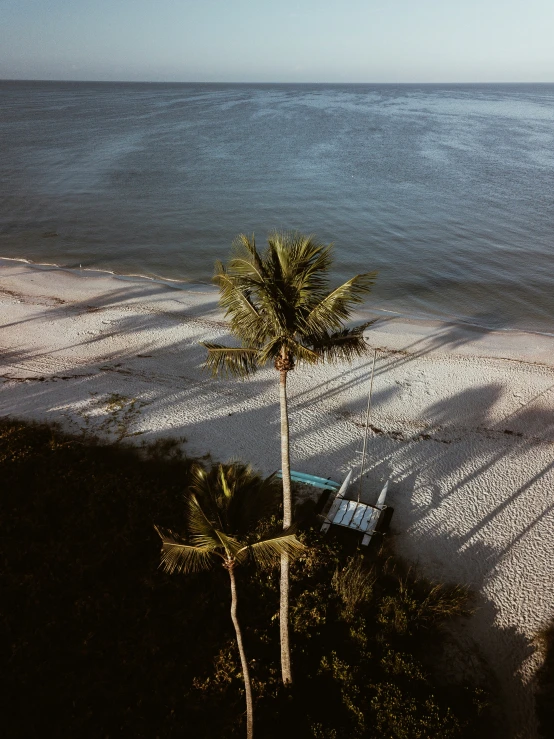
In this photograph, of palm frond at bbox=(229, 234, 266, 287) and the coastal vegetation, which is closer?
palm frond at bbox=(229, 234, 266, 287)

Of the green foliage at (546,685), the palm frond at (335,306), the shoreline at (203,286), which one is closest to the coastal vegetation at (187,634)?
the green foliage at (546,685)

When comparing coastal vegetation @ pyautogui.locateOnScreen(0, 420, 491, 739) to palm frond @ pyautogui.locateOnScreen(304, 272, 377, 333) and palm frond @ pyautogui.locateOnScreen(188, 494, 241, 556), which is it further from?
palm frond @ pyautogui.locateOnScreen(304, 272, 377, 333)

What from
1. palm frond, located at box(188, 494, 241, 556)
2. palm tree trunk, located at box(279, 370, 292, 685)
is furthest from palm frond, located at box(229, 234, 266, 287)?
palm frond, located at box(188, 494, 241, 556)

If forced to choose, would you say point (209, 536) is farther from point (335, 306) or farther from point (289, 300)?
point (335, 306)

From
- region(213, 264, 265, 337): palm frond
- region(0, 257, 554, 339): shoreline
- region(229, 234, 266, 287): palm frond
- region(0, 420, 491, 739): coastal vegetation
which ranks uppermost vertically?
region(229, 234, 266, 287): palm frond

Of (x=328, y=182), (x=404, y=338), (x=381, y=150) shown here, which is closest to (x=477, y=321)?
(x=404, y=338)

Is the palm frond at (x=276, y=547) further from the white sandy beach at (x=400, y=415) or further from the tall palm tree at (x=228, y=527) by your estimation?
the white sandy beach at (x=400, y=415)

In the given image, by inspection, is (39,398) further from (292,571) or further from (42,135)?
(42,135)
